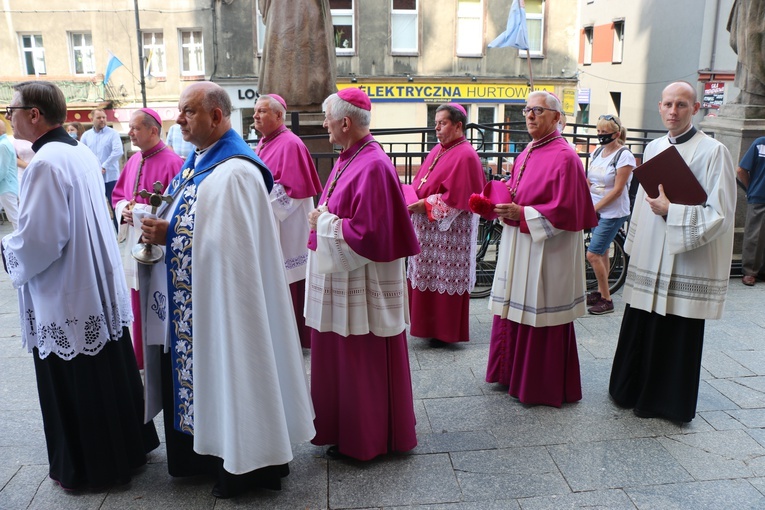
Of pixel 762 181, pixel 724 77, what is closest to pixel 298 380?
pixel 762 181

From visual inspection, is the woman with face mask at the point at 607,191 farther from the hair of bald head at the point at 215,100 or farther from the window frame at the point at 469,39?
the window frame at the point at 469,39

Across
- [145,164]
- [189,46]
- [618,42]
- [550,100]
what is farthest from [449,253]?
[618,42]

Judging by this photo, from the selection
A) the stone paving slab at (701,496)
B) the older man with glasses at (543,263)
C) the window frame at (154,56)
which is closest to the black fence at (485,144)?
the older man with glasses at (543,263)

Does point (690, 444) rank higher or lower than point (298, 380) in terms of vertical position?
lower

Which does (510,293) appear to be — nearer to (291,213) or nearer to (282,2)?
(291,213)

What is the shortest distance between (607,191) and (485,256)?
158 cm

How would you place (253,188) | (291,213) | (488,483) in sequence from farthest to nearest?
(291,213)
(488,483)
(253,188)

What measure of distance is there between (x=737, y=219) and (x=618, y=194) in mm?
2331

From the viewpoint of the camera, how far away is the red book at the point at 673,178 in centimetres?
381

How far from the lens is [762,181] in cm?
690

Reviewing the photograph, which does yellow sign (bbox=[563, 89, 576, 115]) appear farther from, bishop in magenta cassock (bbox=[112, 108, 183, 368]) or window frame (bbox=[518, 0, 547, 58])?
bishop in magenta cassock (bbox=[112, 108, 183, 368])

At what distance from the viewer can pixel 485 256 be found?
7234 mm

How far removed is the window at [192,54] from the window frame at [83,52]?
3161mm

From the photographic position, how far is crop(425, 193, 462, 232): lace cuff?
5.17 m
